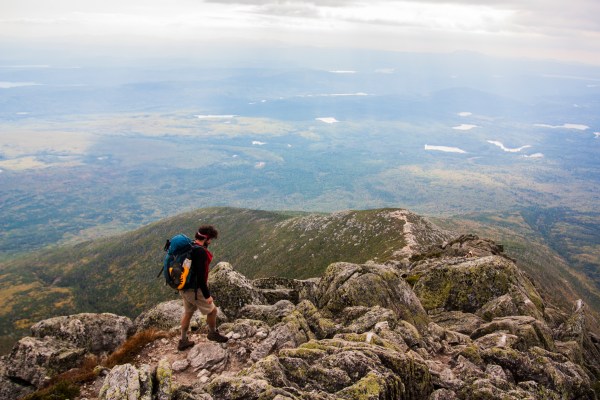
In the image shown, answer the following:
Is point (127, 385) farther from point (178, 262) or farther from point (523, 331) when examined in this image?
point (523, 331)

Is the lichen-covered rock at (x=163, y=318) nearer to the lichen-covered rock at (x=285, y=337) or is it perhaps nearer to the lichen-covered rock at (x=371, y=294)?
the lichen-covered rock at (x=285, y=337)

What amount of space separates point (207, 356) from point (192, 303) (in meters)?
2.91

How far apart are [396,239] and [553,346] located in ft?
268

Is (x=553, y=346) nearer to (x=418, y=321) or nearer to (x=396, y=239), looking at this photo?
(x=418, y=321)

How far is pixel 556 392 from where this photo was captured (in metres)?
20.0

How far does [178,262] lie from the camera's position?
18.9 m

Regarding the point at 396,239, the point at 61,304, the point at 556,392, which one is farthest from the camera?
the point at 61,304

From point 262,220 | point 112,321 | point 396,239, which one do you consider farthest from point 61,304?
point 112,321

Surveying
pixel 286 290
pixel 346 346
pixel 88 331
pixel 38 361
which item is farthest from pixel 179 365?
pixel 286 290

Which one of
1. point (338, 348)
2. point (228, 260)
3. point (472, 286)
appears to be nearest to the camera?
point (338, 348)

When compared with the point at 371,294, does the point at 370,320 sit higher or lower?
higher

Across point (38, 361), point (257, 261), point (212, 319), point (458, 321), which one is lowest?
point (257, 261)

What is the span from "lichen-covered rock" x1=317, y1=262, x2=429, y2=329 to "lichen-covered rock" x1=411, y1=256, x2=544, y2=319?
6.50m

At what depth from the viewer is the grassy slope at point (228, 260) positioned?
12144 centimetres
